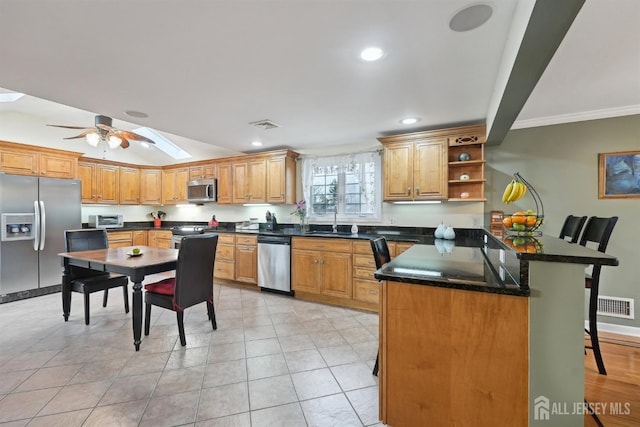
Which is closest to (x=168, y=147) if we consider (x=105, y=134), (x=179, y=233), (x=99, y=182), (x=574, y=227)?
(x=99, y=182)

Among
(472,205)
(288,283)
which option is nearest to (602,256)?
(472,205)

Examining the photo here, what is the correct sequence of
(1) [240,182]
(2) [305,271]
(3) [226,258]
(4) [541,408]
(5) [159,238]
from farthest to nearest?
1. (5) [159,238]
2. (1) [240,182]
3. (3) [226,258]
4. (2) [305,271]
5. (4) [541,408]

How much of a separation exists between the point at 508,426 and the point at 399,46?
7.08 ft

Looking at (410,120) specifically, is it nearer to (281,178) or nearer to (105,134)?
(281,178)

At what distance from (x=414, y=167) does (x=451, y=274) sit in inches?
88.3

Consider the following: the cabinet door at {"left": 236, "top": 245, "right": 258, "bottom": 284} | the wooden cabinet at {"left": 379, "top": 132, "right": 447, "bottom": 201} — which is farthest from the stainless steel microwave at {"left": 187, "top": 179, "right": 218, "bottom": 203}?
the wooden cabinet at {"left": 379, "top": 132, "right": 447, "bottom": 201}

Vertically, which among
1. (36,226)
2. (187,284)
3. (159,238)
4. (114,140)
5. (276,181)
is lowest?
(187,284)

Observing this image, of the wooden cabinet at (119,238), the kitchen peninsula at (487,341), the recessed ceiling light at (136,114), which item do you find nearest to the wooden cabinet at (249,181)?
the recessed ceiling light at (136,114)

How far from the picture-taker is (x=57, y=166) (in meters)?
4.38

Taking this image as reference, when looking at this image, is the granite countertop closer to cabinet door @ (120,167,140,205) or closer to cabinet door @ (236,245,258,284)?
cabinet door @ (236,245,258,284)

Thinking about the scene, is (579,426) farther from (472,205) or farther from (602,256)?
(472,205)

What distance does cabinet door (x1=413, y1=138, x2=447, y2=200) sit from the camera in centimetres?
338

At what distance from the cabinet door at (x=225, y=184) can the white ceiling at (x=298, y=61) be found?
172cm

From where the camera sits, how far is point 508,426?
126 cm
